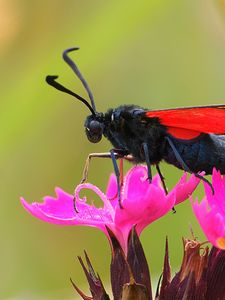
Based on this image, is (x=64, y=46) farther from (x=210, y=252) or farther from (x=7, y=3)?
(x=210, y=252)

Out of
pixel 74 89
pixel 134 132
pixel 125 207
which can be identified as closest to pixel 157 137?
pixel 134 132

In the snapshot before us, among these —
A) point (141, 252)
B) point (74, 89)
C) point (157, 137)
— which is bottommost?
point (141, 252)

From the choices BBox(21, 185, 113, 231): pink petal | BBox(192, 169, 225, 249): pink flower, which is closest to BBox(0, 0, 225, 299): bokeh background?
BBox(21, 185, 113, 231): pink petal

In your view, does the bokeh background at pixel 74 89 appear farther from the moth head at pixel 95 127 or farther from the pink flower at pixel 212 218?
the pink flower at pixel 212 218

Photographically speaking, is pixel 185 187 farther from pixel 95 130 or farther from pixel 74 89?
pixel 74 89

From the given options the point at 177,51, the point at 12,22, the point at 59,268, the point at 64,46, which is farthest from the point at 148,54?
the point at 59,268

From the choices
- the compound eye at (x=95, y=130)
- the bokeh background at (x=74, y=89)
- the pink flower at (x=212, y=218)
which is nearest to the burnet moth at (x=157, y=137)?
the compound eye at (x=95, y=130)
